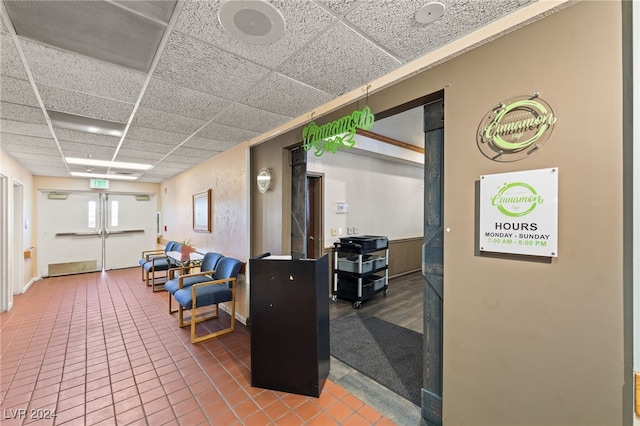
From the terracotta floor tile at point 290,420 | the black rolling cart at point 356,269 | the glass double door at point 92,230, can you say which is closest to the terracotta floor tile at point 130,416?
the terracotta floor tile at point 290,420

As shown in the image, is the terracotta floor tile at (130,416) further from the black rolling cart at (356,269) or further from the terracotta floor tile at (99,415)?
the black rolling cart at (356,269)

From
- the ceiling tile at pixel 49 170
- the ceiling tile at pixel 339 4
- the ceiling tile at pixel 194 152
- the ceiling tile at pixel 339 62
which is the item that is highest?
the ceiling tile at pixel 339 62

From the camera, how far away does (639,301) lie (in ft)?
3.58

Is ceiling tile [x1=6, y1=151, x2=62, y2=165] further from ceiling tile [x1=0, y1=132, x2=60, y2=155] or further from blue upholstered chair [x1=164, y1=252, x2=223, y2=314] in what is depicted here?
blue upholstered chair [x1=164, y1=252, x2=223, y2=314]

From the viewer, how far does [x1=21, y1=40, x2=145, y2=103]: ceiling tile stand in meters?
1.71

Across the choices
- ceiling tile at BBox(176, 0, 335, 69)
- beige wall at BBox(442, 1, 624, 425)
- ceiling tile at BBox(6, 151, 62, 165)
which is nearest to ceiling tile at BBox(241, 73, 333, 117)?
ceiling tile at BBox(176, 0, 335, 69)

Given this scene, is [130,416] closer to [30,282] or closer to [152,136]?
[152,136]

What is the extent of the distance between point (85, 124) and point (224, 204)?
1885 mm

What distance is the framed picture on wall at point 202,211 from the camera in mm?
4750

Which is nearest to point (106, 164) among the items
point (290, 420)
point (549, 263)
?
point (290, 420)

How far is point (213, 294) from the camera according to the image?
3393mm

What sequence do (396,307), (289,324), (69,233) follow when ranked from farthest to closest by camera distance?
(69,233)
(396,307)
(289,324)

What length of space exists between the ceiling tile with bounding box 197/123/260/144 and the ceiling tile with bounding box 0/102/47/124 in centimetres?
146

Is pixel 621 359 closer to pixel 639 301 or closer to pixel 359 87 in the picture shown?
pixel 639 301
